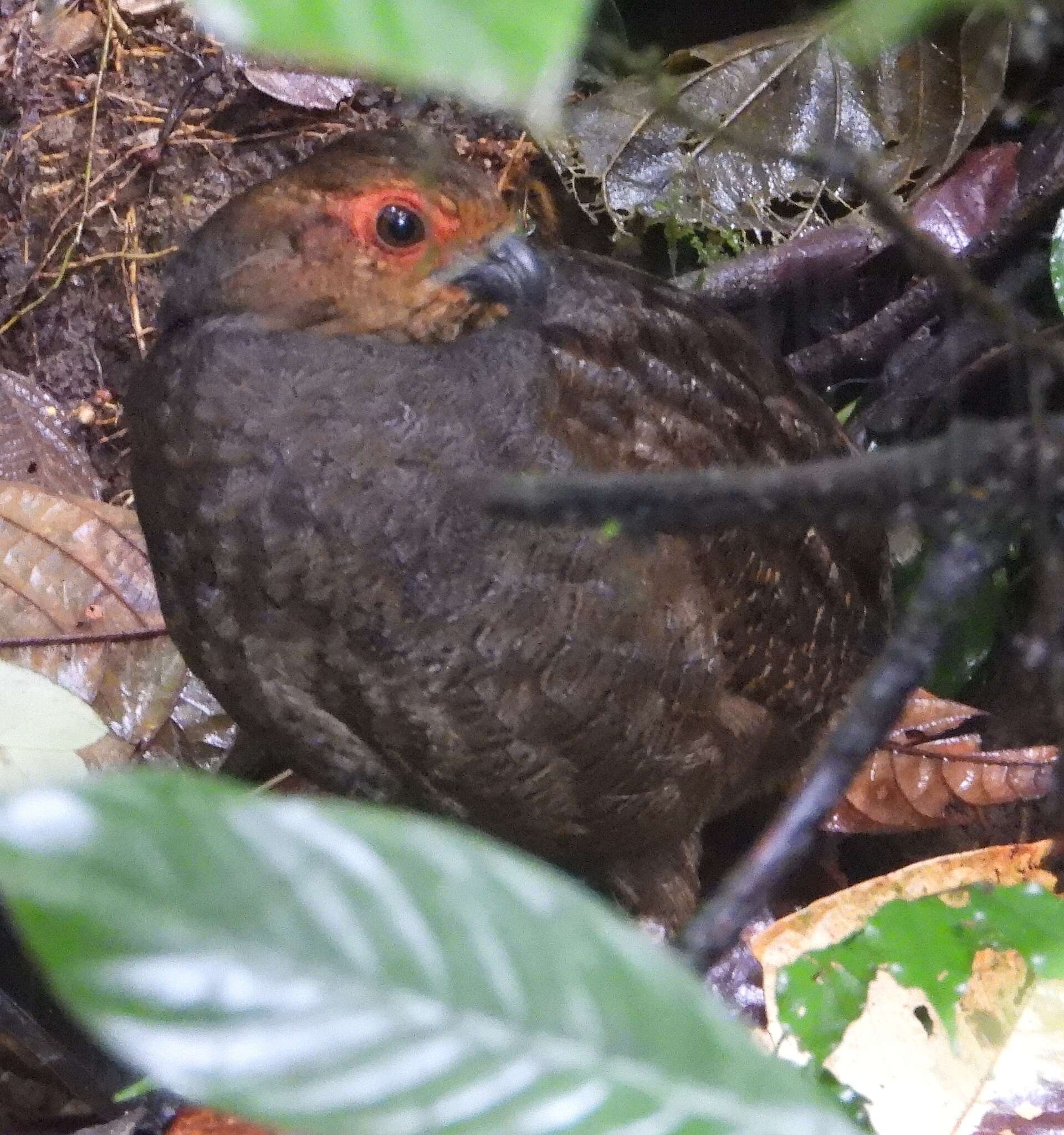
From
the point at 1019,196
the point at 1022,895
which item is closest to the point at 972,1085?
the point at 1022,895

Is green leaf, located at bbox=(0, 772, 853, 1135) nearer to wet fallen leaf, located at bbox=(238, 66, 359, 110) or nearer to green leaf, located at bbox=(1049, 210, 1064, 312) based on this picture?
green leaf, located at bbox=(1049, 210, 1064, 312)

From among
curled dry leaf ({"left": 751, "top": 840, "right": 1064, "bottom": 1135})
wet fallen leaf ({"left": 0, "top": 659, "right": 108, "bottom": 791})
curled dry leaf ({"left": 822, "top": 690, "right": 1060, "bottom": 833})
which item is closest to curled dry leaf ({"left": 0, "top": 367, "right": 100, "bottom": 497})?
wet fallen leaf ({"left": 0, "top": 659, "right": 108, "bottom": 791})

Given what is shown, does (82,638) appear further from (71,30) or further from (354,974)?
(354,974)

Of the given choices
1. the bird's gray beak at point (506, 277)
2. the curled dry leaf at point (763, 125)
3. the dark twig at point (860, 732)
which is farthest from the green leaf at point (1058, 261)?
the dark twig at point (860, 732)

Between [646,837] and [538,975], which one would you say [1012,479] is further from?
[646,837]

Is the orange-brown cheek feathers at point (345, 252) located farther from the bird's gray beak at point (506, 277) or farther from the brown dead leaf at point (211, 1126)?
the brown dead leaf at point (211, 1126)

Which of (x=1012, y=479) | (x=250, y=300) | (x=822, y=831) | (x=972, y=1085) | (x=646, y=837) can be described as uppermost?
(x=1012, y=479)
